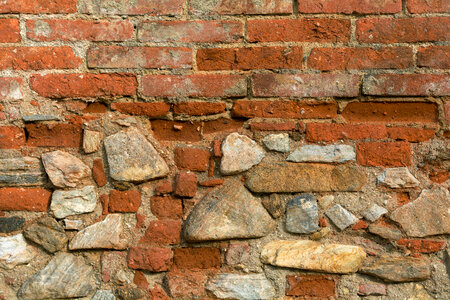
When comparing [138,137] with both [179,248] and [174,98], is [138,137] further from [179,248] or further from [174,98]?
[179,248]

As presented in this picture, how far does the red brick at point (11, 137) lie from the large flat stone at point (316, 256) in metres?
0.98

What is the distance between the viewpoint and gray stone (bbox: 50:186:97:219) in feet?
4.83

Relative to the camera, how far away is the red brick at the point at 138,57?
1458 millimetres

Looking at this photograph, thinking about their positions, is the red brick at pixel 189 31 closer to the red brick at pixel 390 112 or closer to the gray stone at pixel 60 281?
the red brick at pixel 390 112

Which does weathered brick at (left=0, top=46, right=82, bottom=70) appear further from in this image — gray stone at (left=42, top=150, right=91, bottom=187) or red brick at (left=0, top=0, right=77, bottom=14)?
gray stone at (left=42, top=150, right=91, bottom=187)

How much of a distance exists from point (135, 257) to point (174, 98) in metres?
0.59

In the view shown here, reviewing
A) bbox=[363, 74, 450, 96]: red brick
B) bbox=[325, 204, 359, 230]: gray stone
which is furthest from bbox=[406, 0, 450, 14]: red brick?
bbox=[325, 204, 359, 230]: gray stone

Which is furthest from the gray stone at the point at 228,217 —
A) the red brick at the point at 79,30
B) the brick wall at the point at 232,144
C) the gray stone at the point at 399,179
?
the red brick at the point at 79,30

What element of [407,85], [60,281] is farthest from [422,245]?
[60,281]

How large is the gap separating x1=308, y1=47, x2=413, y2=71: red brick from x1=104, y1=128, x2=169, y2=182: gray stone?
67 cm

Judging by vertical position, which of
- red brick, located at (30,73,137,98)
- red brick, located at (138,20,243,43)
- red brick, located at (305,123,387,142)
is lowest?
red brick, located at (305,123,387,142)

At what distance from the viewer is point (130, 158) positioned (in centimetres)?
147

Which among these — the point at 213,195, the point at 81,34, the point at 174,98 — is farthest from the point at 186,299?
the point at 81,34

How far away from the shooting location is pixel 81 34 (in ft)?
4.79
